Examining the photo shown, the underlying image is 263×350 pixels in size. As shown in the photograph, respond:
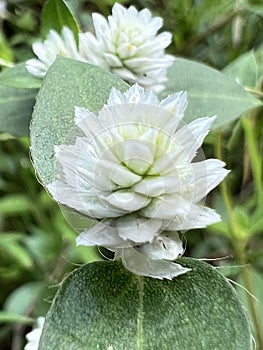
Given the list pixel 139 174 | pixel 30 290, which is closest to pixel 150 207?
pixel 139 174

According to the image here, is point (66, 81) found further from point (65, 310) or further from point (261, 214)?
point (261, 214)

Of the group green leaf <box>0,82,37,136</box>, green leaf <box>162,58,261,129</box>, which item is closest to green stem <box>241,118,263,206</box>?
green leaf <box>162,58,261,129</box>

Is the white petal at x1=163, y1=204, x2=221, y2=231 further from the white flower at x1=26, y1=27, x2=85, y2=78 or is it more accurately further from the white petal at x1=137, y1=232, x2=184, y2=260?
the white flower at x1=26, y1=27, x2=85, y2=78

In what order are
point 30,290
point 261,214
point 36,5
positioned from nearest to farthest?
point 261,214
point 30,290
point 36,5

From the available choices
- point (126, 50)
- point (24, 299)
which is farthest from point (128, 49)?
point (24, 299)

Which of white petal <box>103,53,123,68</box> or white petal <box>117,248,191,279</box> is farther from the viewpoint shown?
white petal <box>103,53,123,68</box>

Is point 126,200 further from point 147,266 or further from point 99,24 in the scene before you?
point 99,24

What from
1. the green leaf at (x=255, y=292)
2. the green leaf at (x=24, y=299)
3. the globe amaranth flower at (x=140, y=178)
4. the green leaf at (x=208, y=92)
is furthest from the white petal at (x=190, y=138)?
the green leaf at (x=24, y=299)
